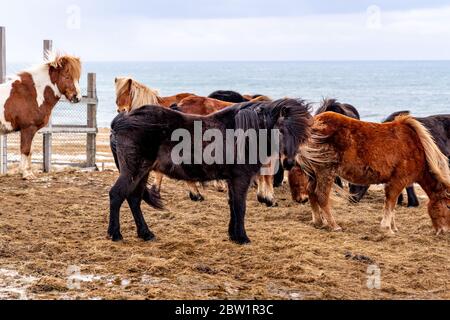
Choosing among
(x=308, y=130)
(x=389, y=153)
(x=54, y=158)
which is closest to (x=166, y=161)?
(x=308, y=130)

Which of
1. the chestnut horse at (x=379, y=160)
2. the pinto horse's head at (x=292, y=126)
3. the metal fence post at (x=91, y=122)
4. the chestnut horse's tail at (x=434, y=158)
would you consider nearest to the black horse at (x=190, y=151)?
the pinto horse's head at (x=292, y=126)

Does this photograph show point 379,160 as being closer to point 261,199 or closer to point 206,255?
point 261,199

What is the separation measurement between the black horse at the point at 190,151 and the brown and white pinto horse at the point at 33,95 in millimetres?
3897

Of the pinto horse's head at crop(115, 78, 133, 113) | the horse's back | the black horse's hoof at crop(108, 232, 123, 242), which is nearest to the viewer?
the black horse's hoof at crop(108, 232, 123, 242)

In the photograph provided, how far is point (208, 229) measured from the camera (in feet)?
26.9

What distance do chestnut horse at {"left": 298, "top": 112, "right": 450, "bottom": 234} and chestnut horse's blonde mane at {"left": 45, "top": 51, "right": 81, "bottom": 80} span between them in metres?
4.86

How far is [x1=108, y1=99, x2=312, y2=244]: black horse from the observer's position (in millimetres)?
7090

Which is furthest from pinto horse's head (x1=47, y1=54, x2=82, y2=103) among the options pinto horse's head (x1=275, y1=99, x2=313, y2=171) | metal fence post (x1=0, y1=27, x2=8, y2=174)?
pinto horse's head (x1=275, y1=99, x2=313, y2=171)

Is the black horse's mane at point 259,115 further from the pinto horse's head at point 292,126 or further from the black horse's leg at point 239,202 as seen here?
the black horse's leg at point 239,202

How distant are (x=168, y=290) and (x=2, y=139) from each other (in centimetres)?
800

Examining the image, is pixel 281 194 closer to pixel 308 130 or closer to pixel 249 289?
pixel 308 130

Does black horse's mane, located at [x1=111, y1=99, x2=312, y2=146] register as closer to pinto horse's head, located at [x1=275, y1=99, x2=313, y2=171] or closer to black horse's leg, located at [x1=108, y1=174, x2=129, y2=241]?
pinto horse's head, located at [x1=275, y1=99, x2=313, y2=171]

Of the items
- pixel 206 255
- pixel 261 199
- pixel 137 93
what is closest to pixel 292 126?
pixel 206 255

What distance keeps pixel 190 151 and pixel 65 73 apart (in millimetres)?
5014
